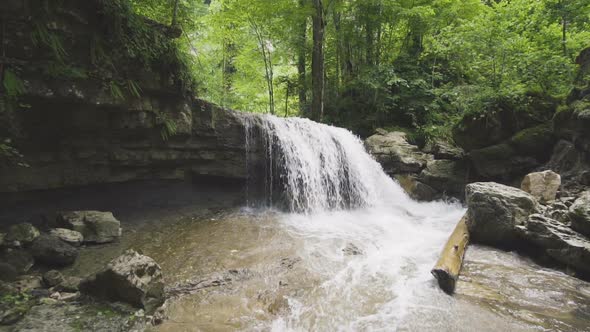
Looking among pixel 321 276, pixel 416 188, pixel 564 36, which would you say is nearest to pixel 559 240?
pixel 321 276

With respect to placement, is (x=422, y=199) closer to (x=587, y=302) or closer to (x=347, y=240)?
(x=347, y=240)

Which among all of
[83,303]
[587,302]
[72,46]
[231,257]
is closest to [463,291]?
[587,302]

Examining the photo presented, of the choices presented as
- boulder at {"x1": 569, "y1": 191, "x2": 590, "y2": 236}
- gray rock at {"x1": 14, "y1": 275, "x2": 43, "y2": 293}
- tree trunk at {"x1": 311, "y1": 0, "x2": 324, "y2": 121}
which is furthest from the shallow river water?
tree trunk at {"x1": 311, "y1": 0, "x2": 324, "y2": 121}

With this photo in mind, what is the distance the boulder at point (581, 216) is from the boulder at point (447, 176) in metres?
4.72

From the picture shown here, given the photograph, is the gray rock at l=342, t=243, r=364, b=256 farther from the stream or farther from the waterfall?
the waterfall

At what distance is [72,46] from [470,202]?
7.12m

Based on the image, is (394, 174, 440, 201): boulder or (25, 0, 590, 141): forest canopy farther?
(394, 174, 440, 201): boulder

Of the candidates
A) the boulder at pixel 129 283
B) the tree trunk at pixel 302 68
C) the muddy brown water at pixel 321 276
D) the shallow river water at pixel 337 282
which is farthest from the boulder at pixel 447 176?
the boulder at pixel 129 283

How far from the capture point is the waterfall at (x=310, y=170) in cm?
812

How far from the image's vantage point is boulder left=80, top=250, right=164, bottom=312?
3.13 metres

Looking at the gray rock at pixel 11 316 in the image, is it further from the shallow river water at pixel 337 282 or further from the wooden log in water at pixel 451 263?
the wooden log in water at pixel 451 263

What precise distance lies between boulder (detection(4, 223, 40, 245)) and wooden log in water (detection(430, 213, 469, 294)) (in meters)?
5.67

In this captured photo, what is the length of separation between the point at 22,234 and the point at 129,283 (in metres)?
2.53

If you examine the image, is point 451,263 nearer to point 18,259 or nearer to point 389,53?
point 18,259
